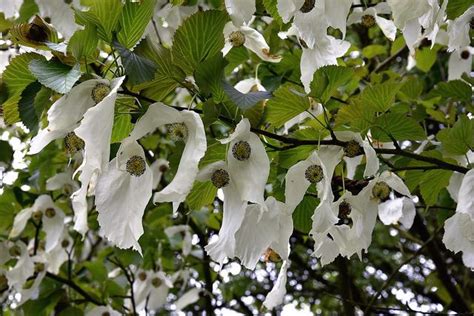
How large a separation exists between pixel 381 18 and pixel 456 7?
10.3 inches

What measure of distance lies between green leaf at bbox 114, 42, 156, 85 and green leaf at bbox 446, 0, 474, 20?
510 millimetres

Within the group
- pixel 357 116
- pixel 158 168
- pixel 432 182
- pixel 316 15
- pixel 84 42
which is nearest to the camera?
pixel 84 42

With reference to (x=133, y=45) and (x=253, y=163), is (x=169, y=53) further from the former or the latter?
(x=253, y=163)

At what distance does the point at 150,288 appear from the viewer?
6.06 feet

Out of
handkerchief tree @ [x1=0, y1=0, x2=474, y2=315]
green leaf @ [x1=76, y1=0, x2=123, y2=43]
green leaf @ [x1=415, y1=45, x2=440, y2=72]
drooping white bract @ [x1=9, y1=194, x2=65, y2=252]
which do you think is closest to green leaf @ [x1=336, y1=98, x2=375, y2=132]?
handkerchief tree @ [x1=0, y1=0, x2=474, y2=315]

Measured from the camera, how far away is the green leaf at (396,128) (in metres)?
1.00

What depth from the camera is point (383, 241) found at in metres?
3.01

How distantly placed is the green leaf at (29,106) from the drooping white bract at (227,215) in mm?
207

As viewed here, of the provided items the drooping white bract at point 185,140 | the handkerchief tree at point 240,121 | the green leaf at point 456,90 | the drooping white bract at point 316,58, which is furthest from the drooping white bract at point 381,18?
the drooping white bract at point 185,140

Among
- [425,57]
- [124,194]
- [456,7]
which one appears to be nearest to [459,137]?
[456,7]

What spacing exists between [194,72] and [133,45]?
0.08 metres

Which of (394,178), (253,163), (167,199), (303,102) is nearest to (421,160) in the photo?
(394,178)

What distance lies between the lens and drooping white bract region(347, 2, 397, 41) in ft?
4.16

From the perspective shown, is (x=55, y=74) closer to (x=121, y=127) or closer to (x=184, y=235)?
(x=121, y=127)
